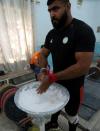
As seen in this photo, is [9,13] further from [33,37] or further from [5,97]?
[5,97]

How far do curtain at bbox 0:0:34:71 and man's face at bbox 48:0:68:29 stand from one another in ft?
5.65

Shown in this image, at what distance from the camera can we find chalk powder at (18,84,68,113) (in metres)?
0.98

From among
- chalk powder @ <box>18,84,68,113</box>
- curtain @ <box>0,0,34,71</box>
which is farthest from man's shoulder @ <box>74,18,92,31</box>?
curtain @ <box>0,0,34,71</box>

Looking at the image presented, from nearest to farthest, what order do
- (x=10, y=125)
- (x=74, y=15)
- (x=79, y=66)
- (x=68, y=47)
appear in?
(x=79, y=66) < (x=68, y=47) < (x=10, y=125) < (x=74, y=15)

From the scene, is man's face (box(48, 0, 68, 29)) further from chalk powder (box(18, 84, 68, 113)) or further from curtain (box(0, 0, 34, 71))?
curtain (box(0, 0, 34, 71))

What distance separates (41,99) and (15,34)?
1.97 metres

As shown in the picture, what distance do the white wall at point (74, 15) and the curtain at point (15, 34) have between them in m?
0.24

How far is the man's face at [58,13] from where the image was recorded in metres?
1.08

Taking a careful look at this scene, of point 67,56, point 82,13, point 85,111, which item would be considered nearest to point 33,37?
point 82,13

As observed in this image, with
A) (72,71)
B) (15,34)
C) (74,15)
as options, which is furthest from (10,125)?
(74,15)

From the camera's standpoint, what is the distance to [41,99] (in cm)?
106

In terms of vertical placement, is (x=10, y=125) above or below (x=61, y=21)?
below

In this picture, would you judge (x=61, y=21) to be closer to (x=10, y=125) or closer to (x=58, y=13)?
(x=58, y=13)

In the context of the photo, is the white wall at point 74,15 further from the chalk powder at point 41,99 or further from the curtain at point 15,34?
the chalk powder at point 41,99
